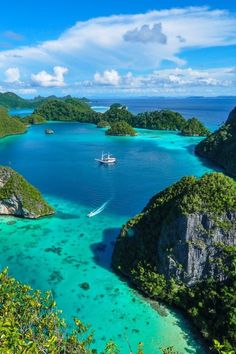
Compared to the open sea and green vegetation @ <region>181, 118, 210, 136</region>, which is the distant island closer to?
green vegetation @ <region>181, 118, 210, 136</region>

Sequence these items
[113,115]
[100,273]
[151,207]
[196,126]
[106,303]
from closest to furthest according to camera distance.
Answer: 1. [106,303]
2. [100,273]
3. [151,207]
4. [196,126]
5. [113,115]

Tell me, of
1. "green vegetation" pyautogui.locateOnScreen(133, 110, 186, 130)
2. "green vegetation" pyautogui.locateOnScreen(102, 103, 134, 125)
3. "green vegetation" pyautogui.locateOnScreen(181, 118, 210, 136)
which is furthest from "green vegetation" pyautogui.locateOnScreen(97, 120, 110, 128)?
"green vegetation" pyautogui.locateOnScreen(181, 118, 210, 136)

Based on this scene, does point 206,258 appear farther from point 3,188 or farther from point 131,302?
point 3,188

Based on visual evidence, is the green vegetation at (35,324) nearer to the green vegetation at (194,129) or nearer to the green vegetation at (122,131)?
the green vegetation at (122,131)

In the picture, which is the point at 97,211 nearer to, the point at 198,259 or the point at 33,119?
the point at 198,259

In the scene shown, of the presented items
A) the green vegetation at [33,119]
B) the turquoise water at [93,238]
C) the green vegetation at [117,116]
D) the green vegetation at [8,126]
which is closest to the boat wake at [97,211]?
the turquoise water at [93,238]

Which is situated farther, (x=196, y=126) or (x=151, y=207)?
(x=196, y=126)

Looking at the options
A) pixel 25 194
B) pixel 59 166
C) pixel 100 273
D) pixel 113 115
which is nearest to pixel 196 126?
pixel 113 115

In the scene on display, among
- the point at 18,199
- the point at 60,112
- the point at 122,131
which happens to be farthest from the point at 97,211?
the point at 60,112
